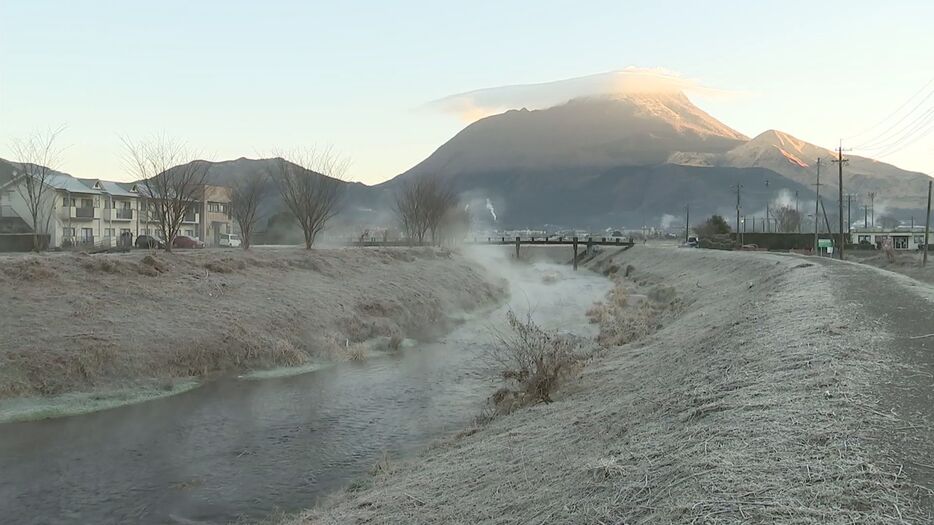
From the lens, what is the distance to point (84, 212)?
6116 cm

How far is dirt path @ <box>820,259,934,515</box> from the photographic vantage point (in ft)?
17.7

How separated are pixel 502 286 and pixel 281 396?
36.2m

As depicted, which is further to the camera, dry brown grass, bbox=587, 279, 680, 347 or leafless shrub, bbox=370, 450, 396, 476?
dry brown grass, bbox=587, 279, 680, 347

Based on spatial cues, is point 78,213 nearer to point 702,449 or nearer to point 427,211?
point 427,211

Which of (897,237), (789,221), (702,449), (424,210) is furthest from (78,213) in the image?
(789,221)

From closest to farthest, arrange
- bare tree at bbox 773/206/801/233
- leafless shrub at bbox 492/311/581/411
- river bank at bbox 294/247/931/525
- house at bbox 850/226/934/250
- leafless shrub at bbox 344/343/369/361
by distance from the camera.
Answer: river bank at bbox 294/247/931/525 → leafless shrub at bbox 492/311/581/411 → leafless shrub at bbox 344/343/369/361 → house at bbox 850/226/934/250 → bare tree at bbox 773/206/801/233

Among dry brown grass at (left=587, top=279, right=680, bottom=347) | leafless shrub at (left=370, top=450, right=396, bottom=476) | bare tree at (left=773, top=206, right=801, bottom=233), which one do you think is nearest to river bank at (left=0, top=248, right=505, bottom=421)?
dry brown grass at (left=587, top=279, right=680, bottom=347)

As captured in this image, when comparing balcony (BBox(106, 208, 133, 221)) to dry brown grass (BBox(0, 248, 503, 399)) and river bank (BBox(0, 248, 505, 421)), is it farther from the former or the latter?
dry brown grass (BBox(0, 248, 503, 399))

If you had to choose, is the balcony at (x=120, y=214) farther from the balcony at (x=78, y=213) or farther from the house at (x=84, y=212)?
the balcony at (x=78, y=213)

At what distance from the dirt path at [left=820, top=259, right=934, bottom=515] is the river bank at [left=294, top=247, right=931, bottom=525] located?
3.3 inches

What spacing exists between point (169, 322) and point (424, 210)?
55280 millimetres

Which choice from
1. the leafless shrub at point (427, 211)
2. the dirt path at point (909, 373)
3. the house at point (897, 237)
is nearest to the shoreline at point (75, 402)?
the dirt path at point (909, 373)

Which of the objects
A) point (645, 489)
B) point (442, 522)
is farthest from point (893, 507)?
point (442, 522)

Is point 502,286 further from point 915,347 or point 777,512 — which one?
point 777,512
